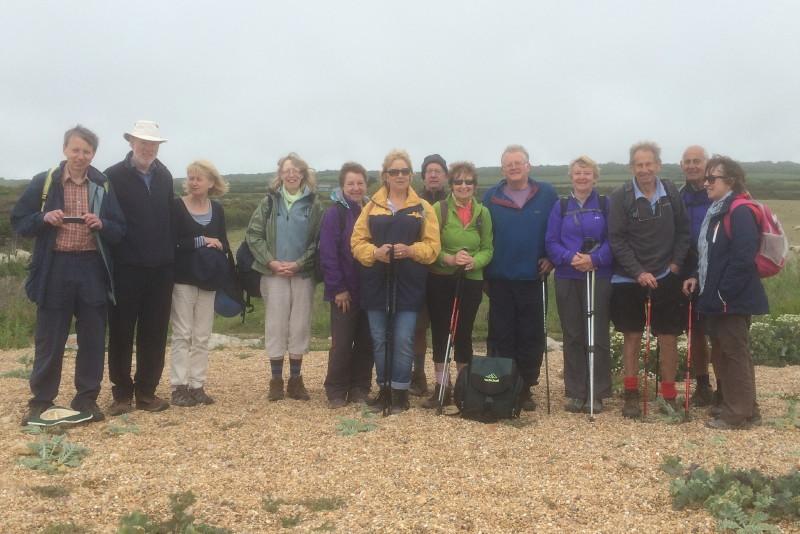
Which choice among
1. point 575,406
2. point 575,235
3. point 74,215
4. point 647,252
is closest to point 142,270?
point 74,215

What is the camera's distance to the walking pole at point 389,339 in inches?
277

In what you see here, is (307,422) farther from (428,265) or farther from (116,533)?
(116,533)

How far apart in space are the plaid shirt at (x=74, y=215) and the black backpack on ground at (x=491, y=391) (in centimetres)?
359

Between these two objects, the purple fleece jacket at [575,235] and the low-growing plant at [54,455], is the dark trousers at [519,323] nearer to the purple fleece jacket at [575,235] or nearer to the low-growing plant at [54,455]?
the purple fleece jacket at [575,235]

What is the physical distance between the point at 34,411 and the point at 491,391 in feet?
13.4

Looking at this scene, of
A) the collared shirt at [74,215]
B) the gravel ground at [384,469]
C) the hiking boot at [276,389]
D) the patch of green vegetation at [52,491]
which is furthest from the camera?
the hiking boot at [276,389]

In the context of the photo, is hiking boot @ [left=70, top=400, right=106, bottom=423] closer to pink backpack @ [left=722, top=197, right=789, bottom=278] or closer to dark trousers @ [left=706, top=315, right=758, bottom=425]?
dark trousers @ [left=706, top=315, right=758, bottom=425]

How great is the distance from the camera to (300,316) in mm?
7574

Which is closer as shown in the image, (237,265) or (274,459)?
(274,459)

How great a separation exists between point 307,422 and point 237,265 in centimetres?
184

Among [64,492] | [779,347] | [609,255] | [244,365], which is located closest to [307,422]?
[64,492]

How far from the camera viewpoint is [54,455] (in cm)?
582

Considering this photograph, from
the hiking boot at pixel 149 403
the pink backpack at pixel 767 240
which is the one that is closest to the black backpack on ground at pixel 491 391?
the pink backpack at pixel 767 240

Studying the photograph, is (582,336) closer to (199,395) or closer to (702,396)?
(702,396)
